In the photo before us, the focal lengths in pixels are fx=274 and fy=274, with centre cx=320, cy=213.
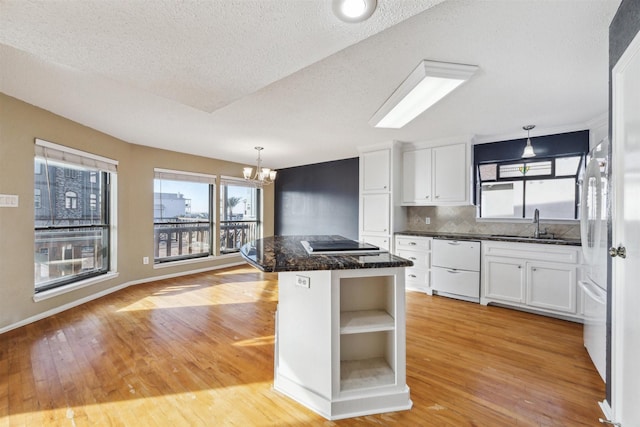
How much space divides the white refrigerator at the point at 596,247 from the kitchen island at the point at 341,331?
1.36 metres

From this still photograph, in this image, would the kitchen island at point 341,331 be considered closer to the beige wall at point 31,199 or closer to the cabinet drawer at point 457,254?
the cabinet drawer at point 457,254

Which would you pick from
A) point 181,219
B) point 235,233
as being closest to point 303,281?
point 181,219

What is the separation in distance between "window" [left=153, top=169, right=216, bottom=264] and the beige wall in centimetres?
15

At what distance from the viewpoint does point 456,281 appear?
368 centimetres

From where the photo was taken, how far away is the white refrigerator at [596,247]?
180cm

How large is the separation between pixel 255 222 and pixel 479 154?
4.64 m

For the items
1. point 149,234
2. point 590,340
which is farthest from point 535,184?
point 149,234

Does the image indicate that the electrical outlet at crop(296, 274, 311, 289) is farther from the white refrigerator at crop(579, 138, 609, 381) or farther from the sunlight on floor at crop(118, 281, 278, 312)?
the sunlight on floor at crop(118, 281, 278, 312)

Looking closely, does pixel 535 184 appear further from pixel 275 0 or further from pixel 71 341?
pixel 71 341

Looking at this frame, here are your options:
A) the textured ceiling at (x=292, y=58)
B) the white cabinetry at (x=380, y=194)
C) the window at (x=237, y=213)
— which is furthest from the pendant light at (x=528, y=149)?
the window at (x=237, y=213)

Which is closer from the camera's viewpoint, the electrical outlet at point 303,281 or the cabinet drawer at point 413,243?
the electrical outlet at point 303,281

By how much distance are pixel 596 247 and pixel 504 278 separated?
157cm

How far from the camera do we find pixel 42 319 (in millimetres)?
2941

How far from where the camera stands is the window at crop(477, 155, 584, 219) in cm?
340
